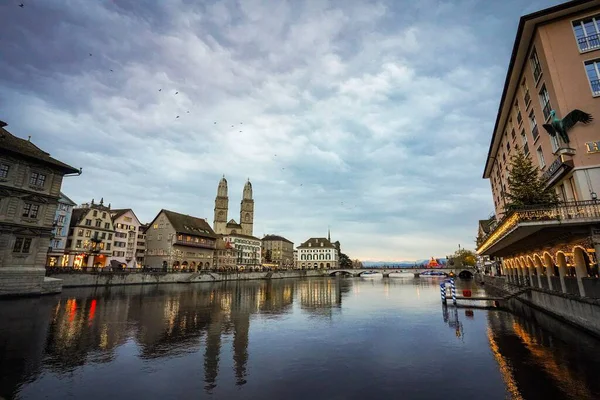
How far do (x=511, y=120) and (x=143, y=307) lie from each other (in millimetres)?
48393

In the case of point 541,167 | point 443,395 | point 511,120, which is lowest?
point 443,395

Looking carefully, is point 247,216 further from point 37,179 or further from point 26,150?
point 26,150

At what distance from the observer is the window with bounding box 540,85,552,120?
24816 mm

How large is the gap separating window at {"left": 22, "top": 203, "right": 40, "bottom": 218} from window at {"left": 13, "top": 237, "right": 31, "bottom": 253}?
2752mm

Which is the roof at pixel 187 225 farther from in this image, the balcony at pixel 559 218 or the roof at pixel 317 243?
the roof at pixel 317 243

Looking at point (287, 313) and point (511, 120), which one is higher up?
point (511, 120)

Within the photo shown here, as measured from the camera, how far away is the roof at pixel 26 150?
112 ft

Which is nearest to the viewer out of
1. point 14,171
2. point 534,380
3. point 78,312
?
point 534,380

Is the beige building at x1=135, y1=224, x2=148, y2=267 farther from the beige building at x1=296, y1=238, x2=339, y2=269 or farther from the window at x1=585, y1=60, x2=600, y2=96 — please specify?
the window at x1=585, y1=60, x2=600, y2=96

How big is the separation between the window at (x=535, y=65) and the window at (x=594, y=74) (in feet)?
11.6

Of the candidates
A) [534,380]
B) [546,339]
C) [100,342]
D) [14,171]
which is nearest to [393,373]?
[534,380]

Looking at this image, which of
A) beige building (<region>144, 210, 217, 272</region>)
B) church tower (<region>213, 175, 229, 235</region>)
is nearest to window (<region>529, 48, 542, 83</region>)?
beige building (<region>144, 210, 217, 272</region>)

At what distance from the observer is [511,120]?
127 ft

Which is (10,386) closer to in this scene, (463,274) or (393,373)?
(393,373)
